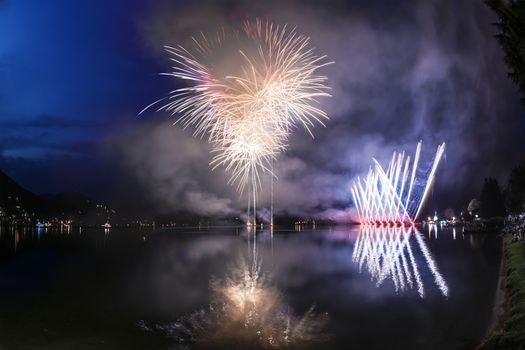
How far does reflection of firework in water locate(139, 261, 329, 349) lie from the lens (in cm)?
1348

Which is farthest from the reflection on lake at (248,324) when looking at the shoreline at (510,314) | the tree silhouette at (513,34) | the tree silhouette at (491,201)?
the tree silhouette at (491,201)

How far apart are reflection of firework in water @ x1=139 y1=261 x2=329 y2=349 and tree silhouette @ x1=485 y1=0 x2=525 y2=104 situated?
10784mm

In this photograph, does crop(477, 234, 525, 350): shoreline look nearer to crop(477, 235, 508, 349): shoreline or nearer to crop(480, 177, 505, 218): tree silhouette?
crop(477, 235, 508, 349): shoreline

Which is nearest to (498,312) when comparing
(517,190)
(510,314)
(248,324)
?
(510,314)

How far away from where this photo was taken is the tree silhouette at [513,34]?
1184cm

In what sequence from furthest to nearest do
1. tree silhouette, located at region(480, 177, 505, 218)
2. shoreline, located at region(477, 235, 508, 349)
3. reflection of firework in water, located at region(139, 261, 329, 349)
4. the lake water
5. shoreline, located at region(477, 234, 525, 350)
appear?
tree silhouette, located at region(480, 177, 505, 218), the lake water, reflection of firework in water, located at region(139, 261, 329, 349), shoreline, located at region(477, 235, 508, 349), shoreline, located at region(477, 234, 525, 350)

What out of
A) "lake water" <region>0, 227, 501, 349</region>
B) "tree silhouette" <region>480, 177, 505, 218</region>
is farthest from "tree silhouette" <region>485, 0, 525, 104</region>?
"tree silhouette" <region>480, 177, 505, 218</region>

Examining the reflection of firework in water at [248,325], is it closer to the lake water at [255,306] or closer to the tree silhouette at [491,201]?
the lake water at [255,306]

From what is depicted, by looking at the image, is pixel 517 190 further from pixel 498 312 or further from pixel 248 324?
pixel 248 324

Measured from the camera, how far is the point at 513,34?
12.9 m

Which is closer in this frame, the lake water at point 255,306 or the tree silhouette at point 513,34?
the tree silhouette at point 513,34

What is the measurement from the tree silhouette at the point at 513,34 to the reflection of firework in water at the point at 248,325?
10.8 m

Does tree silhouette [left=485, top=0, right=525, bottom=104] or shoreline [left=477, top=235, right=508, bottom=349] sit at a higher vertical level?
tree silhouette [left=485, top=0, right=525, bottom=104]

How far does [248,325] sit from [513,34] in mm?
12803
